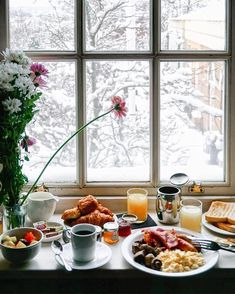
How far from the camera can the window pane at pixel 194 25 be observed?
175 cm

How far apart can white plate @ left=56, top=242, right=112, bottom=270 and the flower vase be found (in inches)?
7.5

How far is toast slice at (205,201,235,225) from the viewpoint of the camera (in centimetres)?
159

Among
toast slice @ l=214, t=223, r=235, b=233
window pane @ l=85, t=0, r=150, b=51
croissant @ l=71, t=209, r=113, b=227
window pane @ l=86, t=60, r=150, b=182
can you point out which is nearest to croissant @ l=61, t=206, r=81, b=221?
croissant @ l=71, t=209, r=113, b=227

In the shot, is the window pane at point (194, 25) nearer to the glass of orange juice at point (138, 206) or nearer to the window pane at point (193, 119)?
the window pane at point (193, 119)

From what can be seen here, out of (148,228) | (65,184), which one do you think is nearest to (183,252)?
(148,228)

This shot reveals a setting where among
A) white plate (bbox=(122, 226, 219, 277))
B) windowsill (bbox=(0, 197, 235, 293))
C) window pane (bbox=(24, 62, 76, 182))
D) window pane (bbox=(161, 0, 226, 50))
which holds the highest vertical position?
window pane (bbox=(161, 0, 226, 50))

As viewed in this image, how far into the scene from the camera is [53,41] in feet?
5.74

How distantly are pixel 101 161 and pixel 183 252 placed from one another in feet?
1.90

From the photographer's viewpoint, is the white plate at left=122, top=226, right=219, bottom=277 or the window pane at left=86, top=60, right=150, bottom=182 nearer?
the white plate at left=122, top=226, right=219, bottom=277

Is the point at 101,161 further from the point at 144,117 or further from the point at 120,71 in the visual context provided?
the point at 120,71

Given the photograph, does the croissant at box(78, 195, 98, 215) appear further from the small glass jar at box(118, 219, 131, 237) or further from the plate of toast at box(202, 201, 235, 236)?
the plate of toast at box(202, 201, 235, 236)

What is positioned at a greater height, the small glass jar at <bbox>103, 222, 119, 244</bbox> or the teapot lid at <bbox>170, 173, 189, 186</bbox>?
the teapot lid at <bbox>170, 173, 189, 186</bbox>

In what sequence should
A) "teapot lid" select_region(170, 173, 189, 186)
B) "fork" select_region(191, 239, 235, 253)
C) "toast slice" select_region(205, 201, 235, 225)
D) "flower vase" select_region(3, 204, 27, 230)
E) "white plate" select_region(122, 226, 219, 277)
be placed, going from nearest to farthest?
"white plate" select_region(122, 226, 219, 277), "fork" select_region(191, 239, 235, 253), "flower vase" select_region(3, 204, 27, 230), "toast slice" select_region(205, 201, 235, 225), "teapot lid" select_region(170, 173, 189, 186)

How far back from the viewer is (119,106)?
5.28ft
